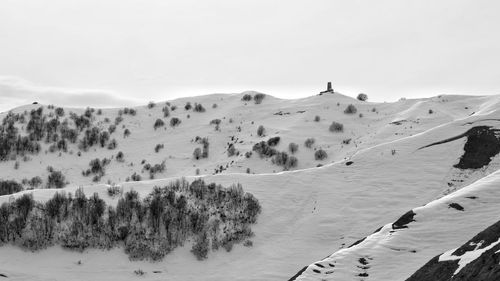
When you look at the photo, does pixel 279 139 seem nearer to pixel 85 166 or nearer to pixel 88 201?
pixel 85 166

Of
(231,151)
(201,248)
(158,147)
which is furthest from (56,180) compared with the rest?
(201,248)

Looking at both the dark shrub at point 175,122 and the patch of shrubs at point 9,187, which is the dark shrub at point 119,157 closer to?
the dark shrub at point 175,122

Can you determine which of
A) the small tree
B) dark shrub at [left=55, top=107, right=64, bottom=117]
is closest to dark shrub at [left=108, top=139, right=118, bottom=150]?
dark shrub at [left=55, top=107, right=64, bottom=117]

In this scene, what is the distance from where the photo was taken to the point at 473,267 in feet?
20.9

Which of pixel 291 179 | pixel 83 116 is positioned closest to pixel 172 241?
pixel 291 179

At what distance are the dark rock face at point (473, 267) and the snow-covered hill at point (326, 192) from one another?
91 cm

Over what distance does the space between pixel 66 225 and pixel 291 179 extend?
7362 mm

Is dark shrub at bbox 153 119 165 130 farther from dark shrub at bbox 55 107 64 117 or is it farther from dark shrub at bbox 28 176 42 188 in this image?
dark shrub at bbox 28 176 42 188

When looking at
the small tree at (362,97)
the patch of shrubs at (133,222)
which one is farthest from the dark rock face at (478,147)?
the small tree at (362,97)

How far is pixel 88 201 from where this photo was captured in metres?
14.2

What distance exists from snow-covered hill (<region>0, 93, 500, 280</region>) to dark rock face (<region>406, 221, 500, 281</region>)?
0.91 m

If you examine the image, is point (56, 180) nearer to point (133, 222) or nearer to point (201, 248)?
point (133, 222)

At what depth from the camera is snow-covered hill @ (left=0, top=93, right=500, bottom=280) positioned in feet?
30.6

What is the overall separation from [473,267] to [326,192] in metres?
9.00
